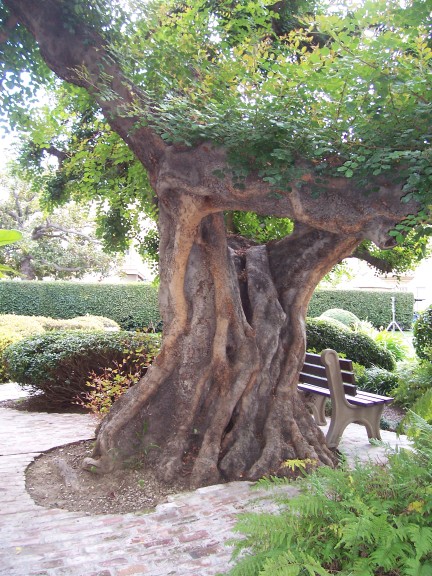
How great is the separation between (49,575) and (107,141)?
189 inches

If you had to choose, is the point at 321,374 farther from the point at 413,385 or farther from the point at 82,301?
the point at 82,301

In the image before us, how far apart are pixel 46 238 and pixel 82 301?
27.3 feet

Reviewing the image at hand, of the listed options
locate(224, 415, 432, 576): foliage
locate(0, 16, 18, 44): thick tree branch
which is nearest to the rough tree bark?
locate(0, 16, 18, 44): thick tree branch

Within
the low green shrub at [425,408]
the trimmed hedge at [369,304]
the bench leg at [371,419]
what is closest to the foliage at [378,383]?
the low green shrub at [425,408]

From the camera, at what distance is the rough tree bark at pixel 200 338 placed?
4195 millimetres

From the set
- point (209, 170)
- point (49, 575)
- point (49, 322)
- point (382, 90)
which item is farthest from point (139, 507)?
point (49, 322)

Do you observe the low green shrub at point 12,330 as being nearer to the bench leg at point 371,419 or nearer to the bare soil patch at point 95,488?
the bare soil patch at point 95,488

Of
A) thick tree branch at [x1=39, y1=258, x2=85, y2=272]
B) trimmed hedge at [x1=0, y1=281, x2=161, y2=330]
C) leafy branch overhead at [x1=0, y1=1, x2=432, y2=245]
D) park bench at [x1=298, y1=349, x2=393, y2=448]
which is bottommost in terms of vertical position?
trimmed hedge at [x1=0, y1=281, x2=161, y2=330]

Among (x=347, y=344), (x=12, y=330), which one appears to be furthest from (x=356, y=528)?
(x=12, y=330)

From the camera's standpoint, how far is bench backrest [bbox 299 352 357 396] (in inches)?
223

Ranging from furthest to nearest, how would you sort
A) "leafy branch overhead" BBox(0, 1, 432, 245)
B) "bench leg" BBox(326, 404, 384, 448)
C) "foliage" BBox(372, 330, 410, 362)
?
1. "foliage" BBox(372, 330, 410, 362)
2. "bench leg" BBox(326, 404, 384, 448)
3. "leafy branch overhead" BBox(0, 1, 432, 245)

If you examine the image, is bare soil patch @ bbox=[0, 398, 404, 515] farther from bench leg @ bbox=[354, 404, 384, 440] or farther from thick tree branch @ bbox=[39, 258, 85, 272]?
thick tree branch @ bbox=[39, 258, 85, 272]

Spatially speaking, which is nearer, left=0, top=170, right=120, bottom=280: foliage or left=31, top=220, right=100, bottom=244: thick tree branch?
left=31, top=220, right=100, bottom=244: thick tree branch

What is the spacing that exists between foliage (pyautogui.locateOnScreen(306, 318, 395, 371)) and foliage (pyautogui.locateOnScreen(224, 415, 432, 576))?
24.1ft
